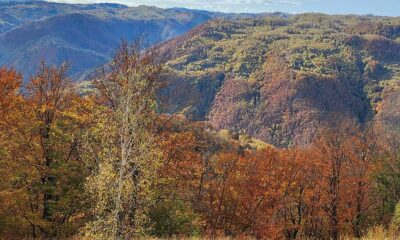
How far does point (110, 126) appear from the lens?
16344 mm

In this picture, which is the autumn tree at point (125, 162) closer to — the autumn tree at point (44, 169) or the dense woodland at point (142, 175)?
the dense woodland at point (142, 175)

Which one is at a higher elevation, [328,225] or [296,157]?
[296,157]

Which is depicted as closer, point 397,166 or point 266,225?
point 266,225

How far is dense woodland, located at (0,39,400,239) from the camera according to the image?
16.2 meters

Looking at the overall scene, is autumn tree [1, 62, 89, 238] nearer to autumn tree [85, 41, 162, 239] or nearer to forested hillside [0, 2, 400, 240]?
forested hillside [0, 2, 400, 240]

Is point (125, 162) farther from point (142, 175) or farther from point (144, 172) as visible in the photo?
point (142, 175)

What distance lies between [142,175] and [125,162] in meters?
2.39

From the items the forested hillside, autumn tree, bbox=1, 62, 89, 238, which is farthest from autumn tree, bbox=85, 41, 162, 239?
autumn tree, bbox=1, 62, 89, 238

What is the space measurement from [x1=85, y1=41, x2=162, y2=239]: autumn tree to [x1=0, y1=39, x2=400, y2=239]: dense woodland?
0.06m

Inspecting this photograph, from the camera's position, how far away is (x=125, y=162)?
1517cm

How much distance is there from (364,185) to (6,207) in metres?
40.1

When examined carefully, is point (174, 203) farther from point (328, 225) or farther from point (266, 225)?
point (328, 225)

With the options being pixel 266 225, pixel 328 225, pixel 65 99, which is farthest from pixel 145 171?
pixel 328 225

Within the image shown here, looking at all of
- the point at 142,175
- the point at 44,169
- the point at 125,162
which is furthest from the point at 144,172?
the point at 44,169
